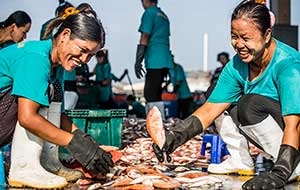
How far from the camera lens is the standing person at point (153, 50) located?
8250mm

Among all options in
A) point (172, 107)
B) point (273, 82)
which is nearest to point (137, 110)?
point (172, 107)

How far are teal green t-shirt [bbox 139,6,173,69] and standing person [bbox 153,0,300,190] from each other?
374cm

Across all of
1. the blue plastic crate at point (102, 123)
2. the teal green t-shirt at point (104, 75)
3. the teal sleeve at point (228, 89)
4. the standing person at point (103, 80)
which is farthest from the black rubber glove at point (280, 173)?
the teal green t-shirt at point (104, 75)

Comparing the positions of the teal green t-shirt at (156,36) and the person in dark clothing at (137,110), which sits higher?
the teal green t-shirt at (156,36)

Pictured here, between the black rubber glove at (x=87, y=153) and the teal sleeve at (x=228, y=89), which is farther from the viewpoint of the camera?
the teal sleeve at (x=228, y=89)

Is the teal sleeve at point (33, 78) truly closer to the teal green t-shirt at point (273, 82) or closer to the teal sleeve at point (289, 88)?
the teal green t-shirt at point (273, 82)

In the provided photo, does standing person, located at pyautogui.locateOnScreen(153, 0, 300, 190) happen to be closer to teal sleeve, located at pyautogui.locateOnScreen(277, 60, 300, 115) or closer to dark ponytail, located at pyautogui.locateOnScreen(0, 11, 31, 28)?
teal sleeve, located at pyautogui.locateOnScreen(277, 60, 300, 115)

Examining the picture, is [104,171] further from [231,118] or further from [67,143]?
[231,118]

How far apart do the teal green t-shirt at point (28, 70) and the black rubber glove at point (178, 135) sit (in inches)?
30.3

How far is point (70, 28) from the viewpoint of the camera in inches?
158

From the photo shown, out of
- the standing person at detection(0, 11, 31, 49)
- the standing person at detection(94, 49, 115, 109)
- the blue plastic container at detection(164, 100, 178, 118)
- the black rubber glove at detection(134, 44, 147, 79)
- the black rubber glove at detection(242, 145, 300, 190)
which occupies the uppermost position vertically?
the standing person at detection(0, 11, 31, 49)

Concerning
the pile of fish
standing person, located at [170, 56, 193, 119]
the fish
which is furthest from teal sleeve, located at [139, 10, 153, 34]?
standing person, located at [170, 56, 193, 119]

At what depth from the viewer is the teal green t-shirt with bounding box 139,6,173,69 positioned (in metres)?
8.26

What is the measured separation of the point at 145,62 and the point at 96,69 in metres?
6.45
